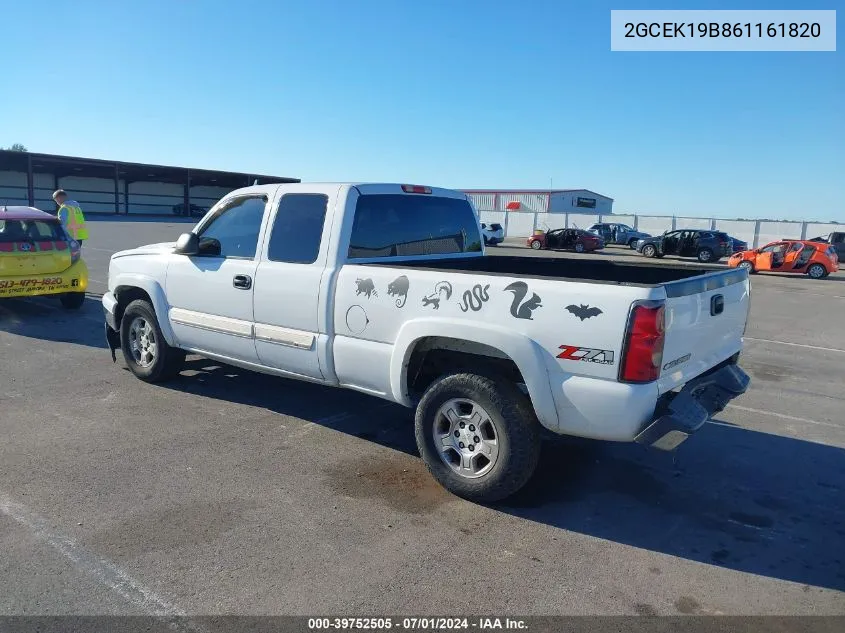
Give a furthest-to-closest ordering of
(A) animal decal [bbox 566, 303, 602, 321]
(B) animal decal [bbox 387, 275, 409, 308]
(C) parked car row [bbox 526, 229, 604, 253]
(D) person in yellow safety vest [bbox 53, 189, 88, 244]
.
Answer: (C) parked car row [bbox 526, 229, 604, 253], (D) person in yellow safety vest [bbox 53, 189, 88, 244], (B) animal decal [bbox 387, 275, 409, 308], (A) animal decal [bbox 566, 303, 602, 321]

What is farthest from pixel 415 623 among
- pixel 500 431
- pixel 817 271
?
pixel 817 271

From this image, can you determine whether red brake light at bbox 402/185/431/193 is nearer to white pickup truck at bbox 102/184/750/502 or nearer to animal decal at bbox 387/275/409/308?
white pickup truck at bbox 102/184/750/502

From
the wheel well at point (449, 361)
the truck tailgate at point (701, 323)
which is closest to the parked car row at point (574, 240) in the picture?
the truck tailgate at point (701, 323)

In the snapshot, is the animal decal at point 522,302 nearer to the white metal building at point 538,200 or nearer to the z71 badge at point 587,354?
the z71 badge at point 587,354

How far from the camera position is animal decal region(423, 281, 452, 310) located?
4.03 meters

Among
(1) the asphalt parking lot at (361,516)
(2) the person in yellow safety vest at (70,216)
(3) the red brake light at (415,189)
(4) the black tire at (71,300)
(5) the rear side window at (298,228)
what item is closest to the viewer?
(1) the asphalt parking lot at (361,516)

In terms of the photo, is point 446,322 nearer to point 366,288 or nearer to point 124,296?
point 366,288

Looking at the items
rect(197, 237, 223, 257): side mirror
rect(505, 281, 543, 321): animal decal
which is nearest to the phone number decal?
rect(197, 237, 223, 257): side mirror

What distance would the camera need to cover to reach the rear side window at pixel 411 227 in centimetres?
491

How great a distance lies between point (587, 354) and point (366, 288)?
161 centimetres

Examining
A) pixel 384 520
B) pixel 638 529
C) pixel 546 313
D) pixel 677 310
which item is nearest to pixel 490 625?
pixel 384 520

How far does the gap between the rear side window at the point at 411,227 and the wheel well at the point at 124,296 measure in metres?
2.78

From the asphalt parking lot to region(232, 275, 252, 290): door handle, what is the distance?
1.13m

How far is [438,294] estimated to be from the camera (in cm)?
407
